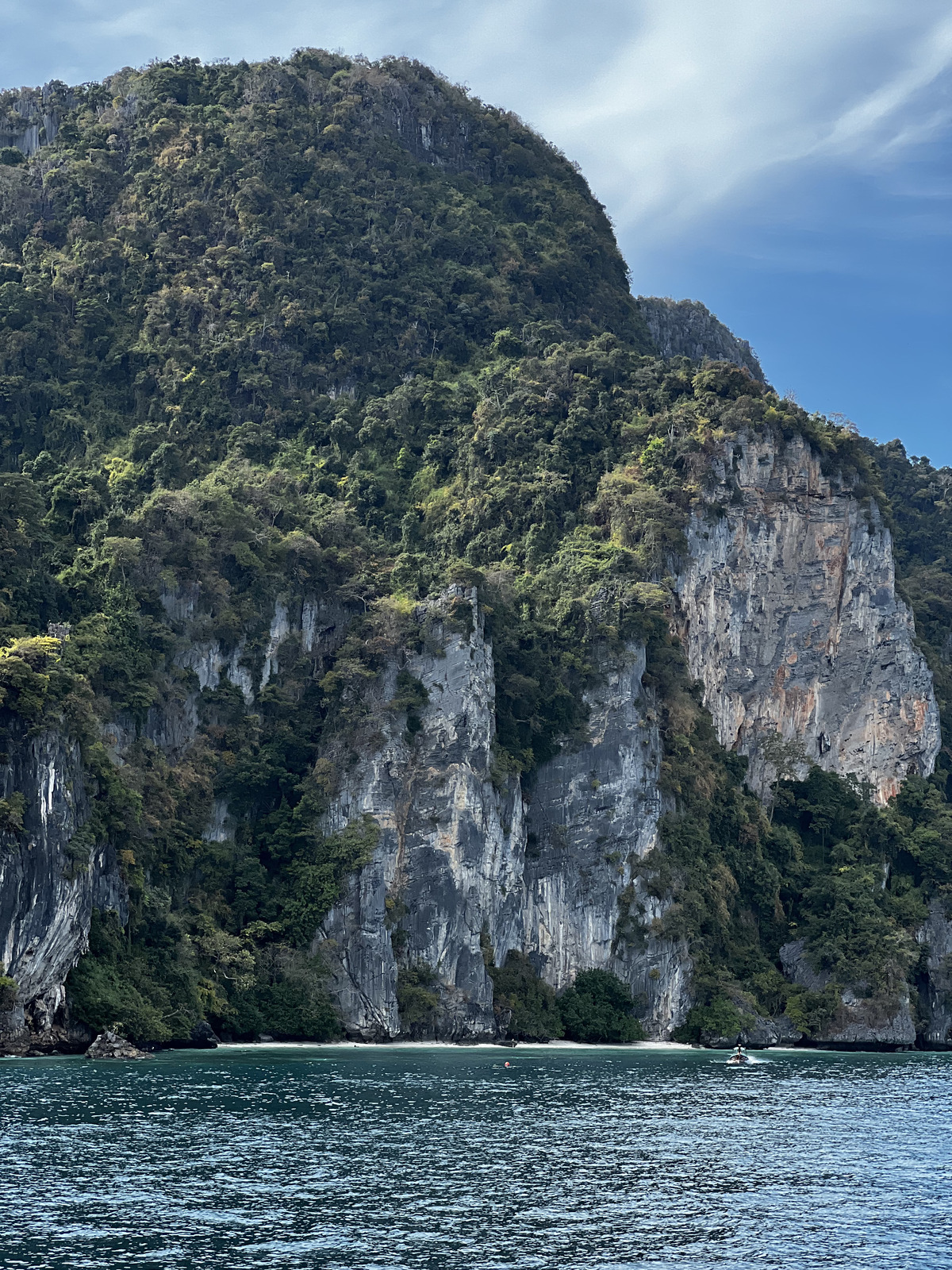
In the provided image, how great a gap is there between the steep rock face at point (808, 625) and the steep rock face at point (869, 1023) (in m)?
16.2

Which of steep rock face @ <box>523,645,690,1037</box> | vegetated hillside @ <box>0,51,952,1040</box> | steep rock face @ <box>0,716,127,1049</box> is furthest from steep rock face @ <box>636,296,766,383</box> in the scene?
steep rock face @ <box>0,716,127,1049</box>

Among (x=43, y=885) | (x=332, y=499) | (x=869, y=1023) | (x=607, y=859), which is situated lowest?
(x=869, y=1023)

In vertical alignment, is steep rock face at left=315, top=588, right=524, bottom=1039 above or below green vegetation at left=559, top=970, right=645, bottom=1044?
above

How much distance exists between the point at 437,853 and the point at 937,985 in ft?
101

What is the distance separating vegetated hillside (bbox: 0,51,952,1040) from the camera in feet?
227

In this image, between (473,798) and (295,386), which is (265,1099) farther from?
(295,386)

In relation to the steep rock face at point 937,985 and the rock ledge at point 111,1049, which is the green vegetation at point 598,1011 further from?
the rock ledge at point 111,1049

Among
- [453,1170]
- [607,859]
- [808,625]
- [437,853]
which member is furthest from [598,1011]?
[453,1170]

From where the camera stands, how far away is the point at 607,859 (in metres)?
78.1

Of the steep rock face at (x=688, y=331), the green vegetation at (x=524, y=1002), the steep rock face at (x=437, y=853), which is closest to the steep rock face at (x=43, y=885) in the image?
the steep rock face at (x=437, y=853)

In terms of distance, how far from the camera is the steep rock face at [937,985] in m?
81.9

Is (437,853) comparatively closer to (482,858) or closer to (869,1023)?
(482,858)

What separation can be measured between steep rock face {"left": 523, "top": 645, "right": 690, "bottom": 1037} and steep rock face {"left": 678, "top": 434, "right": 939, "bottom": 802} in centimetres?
1123

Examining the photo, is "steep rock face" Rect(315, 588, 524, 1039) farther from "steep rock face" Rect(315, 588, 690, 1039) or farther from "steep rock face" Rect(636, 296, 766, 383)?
"steep rock face" Rect(636, 296, 766, 383)
